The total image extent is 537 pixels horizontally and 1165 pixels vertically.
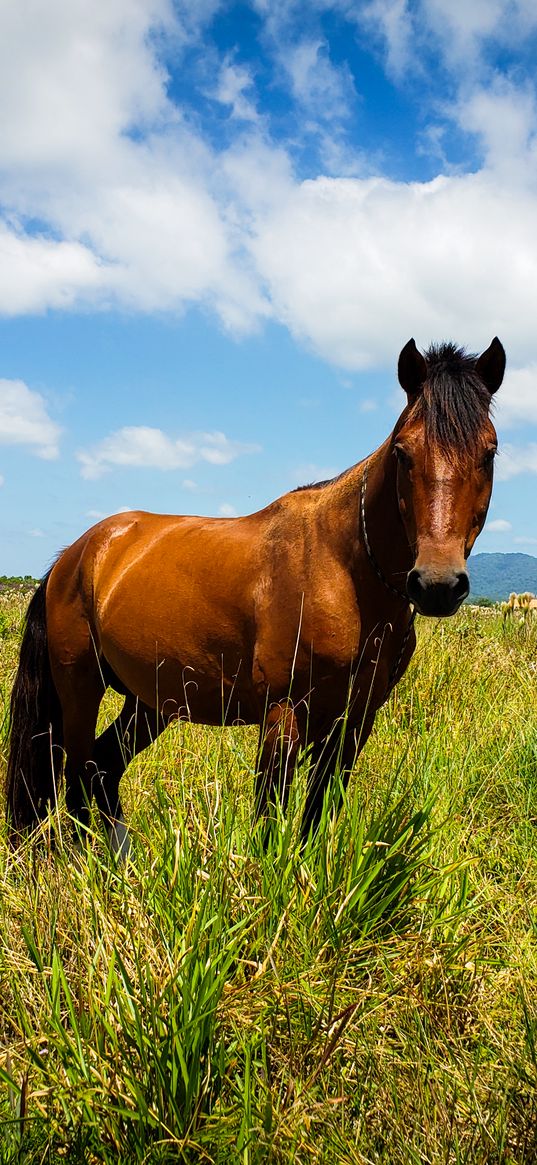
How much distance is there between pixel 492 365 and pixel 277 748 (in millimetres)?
1657

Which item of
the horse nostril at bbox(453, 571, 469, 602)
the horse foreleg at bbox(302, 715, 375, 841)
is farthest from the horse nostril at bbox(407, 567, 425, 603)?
the horse foreleg at bbox(302, 715, 375, 841)

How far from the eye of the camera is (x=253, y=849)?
2.63m

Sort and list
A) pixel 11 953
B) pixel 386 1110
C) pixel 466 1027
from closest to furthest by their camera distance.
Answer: pixel 386 1110
pixel 11 953
pixel 466 1027

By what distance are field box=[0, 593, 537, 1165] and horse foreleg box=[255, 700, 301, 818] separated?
366 mm

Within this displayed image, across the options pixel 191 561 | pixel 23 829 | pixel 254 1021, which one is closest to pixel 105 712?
pixel 23 829

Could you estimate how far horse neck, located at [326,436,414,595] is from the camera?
329 cm

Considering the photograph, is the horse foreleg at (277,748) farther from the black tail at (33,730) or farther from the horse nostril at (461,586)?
the black tail at (33,730)

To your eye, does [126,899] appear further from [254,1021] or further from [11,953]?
[254,1021]

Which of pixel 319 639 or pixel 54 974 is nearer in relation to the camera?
pixel 54 974

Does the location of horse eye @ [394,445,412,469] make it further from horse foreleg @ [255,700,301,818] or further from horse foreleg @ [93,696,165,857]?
horse foreleg @ [93,696,165,857]

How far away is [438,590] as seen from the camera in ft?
8.96

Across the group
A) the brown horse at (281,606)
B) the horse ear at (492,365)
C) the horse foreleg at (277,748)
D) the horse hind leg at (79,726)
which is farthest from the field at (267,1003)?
the horse hind leg at (79,726)

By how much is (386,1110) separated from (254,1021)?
0.38 m

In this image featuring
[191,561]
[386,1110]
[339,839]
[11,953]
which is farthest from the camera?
[191,561]
